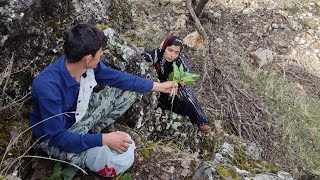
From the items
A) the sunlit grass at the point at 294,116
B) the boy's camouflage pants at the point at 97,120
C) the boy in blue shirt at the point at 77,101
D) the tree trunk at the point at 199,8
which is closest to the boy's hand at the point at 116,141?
the boy in blue shirt at the point at 77,101

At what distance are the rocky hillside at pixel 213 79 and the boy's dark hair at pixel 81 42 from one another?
63cm

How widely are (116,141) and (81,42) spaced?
616mm

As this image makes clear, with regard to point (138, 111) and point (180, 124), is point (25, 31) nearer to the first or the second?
point (138, 111)

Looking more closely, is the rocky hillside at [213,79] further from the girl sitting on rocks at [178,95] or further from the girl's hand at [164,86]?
the girl's hand at [164,86]

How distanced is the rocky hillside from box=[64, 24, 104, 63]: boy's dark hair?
63cm

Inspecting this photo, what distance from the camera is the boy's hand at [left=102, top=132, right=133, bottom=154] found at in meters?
2.42

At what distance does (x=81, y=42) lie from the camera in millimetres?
2398

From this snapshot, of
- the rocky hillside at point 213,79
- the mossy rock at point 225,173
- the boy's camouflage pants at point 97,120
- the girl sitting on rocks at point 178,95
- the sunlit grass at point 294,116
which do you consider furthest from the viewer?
the sunlit grass at point 294,116

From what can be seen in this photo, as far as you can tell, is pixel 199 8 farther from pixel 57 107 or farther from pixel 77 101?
pixel 57 107

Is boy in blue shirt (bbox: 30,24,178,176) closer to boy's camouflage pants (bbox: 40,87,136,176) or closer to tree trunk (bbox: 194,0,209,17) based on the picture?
boy's camouflage pants (bbox: 40,87,136,176)

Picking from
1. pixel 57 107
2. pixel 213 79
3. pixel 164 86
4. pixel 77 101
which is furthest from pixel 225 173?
pixel 213 79

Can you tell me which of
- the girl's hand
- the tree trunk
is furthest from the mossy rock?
the tree trunk

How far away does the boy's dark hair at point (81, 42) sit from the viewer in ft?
7.86

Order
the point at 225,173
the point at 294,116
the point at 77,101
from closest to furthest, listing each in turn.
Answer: the point at 77,101
the point at 225,173
the point at 294,116
